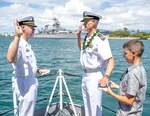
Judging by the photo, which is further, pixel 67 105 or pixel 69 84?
pixel 69 84

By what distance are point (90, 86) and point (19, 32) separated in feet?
4.49

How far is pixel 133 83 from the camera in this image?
9.32ft

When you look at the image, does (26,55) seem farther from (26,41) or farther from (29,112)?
(29,112)

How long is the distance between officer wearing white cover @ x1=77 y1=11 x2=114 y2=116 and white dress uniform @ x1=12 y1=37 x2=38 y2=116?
0.79 meters

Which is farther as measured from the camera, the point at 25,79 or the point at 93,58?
the point at 93,58

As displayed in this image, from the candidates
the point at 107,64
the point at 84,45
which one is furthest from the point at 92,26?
the point at 107,64

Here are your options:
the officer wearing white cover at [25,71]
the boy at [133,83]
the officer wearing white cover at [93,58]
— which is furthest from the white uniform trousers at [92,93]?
the boy at [133,83]

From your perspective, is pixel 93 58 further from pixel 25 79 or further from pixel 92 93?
pixel 25 79

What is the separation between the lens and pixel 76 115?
4.45 metres

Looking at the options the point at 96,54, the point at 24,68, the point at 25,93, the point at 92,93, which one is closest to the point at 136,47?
the point at 96,54

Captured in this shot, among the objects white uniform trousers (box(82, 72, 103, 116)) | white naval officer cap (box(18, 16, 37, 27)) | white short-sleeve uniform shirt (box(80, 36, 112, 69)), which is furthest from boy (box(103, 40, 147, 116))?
white naval officer cap (box(18, 16, 37, 27))

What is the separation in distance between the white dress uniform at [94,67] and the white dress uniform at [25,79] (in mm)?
776

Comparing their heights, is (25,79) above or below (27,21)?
below

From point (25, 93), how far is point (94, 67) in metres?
1.06
